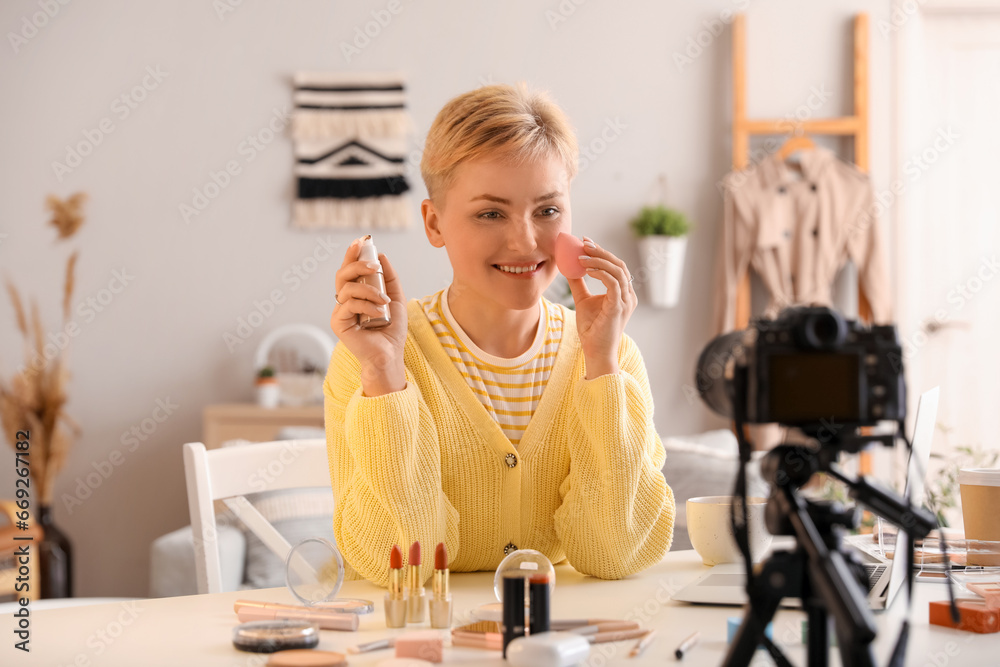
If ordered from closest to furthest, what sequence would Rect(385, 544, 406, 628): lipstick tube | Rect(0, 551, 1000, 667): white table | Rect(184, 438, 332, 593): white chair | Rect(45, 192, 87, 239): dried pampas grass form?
Rect(0, 551, 1000, 667): white table, Rect(385, 544, 406, 628): lipstick tube, Rect(184, 438, 332, 593): white chair, Rect(45, 192, 87, 239): dried pampas grass

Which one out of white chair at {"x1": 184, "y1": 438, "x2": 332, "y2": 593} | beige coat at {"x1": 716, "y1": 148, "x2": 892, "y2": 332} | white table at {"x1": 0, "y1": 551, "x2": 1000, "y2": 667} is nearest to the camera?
white table at {"x1": 0, "y1": 551, "x2": 1000, "y2": 667}

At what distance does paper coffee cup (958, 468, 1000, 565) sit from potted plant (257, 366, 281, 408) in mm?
2457

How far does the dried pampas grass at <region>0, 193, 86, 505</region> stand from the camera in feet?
10.6

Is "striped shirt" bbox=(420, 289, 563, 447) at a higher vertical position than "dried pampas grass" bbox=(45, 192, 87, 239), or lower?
lower

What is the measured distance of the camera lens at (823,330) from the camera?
0.65 metres

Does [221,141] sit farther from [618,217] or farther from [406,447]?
[406,447]

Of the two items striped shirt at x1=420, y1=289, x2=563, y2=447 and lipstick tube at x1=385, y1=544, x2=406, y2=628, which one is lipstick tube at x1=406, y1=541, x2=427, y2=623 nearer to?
lipstick tube at x1=385, y1=544, x2=406, y2=628

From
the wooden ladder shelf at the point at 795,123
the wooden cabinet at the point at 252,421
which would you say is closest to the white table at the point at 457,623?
the wooden cabinet at the point at 252,421

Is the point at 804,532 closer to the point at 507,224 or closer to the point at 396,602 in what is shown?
the point at 396,602

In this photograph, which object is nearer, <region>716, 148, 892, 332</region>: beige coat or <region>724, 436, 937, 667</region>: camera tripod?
<region>724, 436, 937, 667</region>: camera tripod

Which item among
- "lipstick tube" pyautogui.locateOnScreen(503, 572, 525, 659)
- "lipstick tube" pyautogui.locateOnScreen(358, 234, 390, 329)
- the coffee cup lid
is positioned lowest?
"lipstick tube" pyautogui.locateOnScreen(503, 572, 525, 659)

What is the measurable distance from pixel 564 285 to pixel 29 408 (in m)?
1.95

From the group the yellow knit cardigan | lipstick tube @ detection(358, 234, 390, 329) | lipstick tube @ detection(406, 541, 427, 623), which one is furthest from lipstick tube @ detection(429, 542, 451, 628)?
lipstick tube @ detection(358, 234, 390, 329)

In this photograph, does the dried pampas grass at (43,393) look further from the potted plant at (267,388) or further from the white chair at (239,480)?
the white chair at (239,480)
